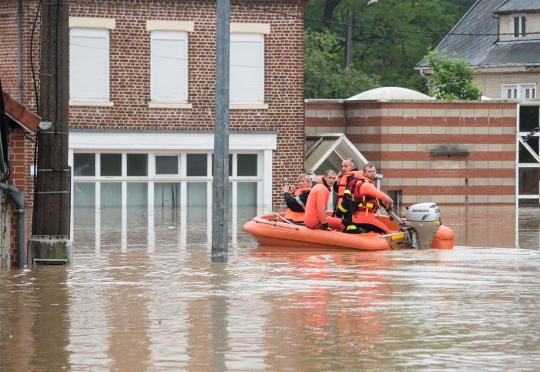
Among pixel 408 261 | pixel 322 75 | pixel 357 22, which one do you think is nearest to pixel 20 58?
pixel 408 261

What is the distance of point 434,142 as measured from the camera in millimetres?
40344

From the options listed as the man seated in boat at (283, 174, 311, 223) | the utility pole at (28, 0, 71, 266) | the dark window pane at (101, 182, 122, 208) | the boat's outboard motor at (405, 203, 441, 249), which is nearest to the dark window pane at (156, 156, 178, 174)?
the dark window pane at (101, 182, 122, 208)

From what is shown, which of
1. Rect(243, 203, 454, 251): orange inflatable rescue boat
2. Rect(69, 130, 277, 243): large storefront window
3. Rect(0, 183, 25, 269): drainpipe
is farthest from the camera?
Rect(69, 130, 277, 243): large storefront window

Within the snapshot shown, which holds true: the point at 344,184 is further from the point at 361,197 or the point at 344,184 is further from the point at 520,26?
the point at 520,26

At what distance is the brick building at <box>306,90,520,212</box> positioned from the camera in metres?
39.9

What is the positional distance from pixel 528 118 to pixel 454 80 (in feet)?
23.0

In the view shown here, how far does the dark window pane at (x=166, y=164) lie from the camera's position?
3834cm

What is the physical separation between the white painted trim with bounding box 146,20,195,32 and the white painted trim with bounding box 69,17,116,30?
1.03m

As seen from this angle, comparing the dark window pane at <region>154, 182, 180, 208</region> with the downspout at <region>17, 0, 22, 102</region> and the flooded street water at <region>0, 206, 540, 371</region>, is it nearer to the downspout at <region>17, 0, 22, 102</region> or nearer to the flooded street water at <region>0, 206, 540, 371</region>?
the downspout at <region>17, 0, 22, 102</region>

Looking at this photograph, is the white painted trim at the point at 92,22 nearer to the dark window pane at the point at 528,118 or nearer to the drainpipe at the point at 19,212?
the dark window pane at the point at 528,118

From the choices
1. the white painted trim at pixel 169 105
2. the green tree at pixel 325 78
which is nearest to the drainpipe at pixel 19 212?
the white painted trim at pixel 169 105

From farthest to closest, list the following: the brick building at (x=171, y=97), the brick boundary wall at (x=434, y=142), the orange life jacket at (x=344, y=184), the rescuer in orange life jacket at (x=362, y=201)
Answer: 1. the brick boundary wall at (x=434, y=142)
2. the brick building at (x=171, y=97)
3. the orange life jacket at (x=344, y=184)
4. the rescuer in orange life jacket at (x=362, y=201)

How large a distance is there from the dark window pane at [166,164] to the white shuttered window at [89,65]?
2.49 metres

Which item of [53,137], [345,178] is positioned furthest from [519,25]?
[53,137]
